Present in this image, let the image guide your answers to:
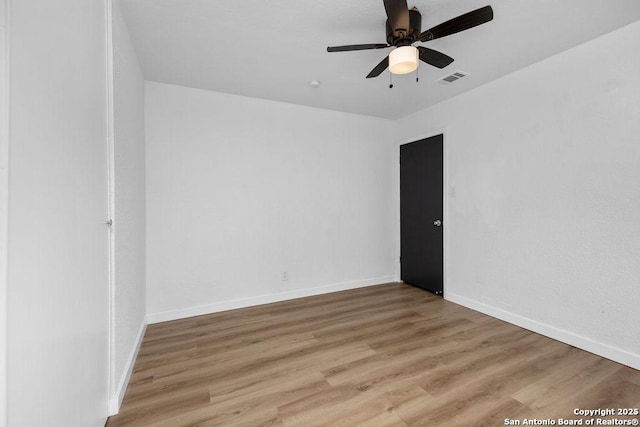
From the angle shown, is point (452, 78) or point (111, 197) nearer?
point (111, 197)

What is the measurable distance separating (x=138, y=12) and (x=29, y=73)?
156cm

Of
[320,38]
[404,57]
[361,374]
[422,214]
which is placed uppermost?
[320,38]

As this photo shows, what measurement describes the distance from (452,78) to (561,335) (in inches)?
108

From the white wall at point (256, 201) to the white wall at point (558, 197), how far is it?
1.34m

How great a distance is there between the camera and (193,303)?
10.1 ft

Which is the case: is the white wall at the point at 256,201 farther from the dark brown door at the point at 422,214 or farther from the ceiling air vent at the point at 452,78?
the ceiling air vent at the point at 452,78

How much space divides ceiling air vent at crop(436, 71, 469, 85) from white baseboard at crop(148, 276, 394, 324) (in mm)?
2821

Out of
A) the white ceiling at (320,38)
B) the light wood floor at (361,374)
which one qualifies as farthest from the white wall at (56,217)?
the white ceiling at (320,38)

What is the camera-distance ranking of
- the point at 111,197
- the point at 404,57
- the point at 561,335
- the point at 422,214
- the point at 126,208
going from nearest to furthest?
the point at 111,197, the point at 404,57, the point at 126,208, the point at 561,335, the point at 422,214

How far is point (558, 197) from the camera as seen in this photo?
247cm

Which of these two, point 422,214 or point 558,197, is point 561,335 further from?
point 422,214

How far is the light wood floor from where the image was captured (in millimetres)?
1605

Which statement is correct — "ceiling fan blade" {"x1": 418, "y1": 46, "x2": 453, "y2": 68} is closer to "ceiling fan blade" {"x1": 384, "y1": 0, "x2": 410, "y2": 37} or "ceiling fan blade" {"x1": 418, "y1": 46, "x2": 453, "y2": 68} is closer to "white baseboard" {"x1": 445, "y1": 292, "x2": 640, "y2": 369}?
"ceiling fan blade" {"x1": 384, "y1": 0, "x2": 410, "y2": 37}

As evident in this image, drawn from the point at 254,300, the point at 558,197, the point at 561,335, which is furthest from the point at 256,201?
the point at 561,335
